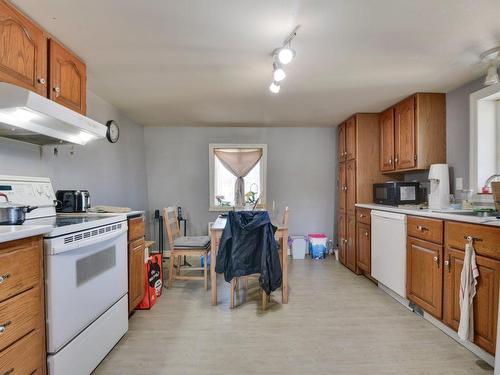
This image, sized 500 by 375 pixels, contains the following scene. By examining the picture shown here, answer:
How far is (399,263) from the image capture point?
238 cm

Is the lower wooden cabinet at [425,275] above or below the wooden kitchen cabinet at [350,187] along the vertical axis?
below

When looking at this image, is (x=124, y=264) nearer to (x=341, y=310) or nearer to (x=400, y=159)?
(x=341, y=310)

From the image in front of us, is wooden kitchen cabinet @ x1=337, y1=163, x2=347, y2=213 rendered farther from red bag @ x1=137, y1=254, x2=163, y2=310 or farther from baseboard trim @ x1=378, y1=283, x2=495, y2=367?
red bag @ x1=137, y1=254, x2=163, y2=310

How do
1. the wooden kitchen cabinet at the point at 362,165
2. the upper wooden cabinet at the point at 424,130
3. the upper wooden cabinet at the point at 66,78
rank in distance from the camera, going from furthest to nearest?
the wooden kitchen cabinet at the point at 362,165 → the upper wooden cabinet at the point at 424,130 → the upper wooden cabinet at the point at 66,78

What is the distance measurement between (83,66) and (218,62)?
3.51 feet

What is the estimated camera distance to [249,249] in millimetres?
2277

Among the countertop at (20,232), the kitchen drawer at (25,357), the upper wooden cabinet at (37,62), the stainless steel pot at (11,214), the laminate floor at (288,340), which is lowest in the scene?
the laminate floor at (288,340)

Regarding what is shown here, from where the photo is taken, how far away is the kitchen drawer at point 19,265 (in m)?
1.00

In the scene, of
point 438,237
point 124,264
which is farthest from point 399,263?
point 124,264

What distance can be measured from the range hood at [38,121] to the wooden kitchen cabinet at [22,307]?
71 centimetres

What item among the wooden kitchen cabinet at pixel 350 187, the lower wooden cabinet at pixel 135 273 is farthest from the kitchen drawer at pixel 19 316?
the wooden kitchen cabinet at pixel 350 187

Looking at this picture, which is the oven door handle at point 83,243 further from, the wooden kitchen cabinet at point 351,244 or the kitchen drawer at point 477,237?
the wooden kitchen cabinet at point 351,244

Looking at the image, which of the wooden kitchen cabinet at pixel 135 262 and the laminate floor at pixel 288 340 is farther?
the wooden kitchen cabinet at pixel 135 262

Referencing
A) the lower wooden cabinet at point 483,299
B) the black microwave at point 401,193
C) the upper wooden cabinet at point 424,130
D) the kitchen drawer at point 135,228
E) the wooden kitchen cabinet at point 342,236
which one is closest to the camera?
the lower wooden cabinet at point 483,299
